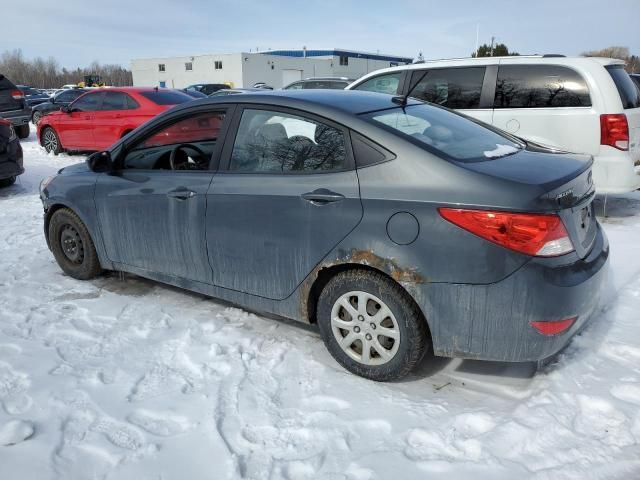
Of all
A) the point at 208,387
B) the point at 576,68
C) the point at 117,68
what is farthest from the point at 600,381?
the point at 117,68

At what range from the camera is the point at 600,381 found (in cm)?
297

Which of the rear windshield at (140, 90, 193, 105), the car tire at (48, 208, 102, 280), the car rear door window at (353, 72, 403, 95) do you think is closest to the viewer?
the car tire at (48, 208, 102, 280)

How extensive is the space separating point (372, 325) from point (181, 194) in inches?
64.5

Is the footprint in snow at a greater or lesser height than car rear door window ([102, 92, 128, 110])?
lesser

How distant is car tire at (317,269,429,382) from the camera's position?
113 inches

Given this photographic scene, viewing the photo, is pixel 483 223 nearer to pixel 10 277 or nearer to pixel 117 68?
pixel 10 277

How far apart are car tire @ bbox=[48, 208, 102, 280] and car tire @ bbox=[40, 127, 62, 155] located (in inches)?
348

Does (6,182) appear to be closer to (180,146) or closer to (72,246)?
(72,246)

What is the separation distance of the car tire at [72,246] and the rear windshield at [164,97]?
6.45 meters

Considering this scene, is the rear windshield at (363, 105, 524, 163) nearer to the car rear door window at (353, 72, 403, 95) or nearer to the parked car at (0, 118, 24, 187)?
the car rear door window at (353, 72, 403, 95)

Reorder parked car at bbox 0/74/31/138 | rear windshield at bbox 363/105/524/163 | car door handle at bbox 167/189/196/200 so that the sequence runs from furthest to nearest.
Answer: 1. parked car at bbox 0/74/31/138
2. car door handle at bbox 167/189/196/200
3. rear windshield at bbox 363/105/524/163

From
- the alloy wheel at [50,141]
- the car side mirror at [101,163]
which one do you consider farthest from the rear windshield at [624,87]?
the alloy wheel at [50,141]

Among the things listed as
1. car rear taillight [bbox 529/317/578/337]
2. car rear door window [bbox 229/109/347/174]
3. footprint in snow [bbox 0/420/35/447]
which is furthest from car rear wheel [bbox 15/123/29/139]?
car rear taillight [bbox 529/317/578/337]

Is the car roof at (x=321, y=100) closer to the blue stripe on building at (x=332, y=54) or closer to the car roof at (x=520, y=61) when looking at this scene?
the car roof at (x=520, y=61)
